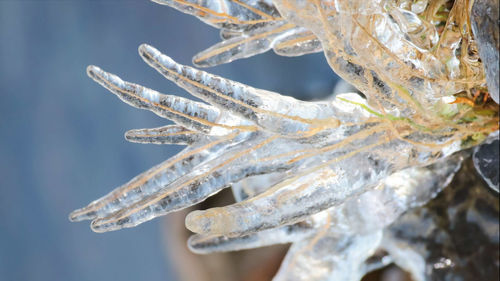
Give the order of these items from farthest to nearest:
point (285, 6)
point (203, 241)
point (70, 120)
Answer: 1. point (70, 120)
2. point (203, 241)
3. point (285, 6)

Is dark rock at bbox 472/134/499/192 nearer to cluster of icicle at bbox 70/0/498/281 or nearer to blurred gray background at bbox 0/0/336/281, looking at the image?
cluster of icicle at bbox 70/0/498/281

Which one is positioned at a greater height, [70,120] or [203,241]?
[70,120]

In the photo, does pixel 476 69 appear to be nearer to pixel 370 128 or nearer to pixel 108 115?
pixel 370 128

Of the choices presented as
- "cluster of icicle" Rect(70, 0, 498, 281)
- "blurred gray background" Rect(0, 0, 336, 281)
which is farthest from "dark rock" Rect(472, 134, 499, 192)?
"blurred gray background" Rect(0, 0, 336, 281)

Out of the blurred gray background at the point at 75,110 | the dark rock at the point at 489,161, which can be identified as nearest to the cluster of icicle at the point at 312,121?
the dark rock at the point at 489,161

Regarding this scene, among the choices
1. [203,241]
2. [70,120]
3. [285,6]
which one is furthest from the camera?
[70,120]

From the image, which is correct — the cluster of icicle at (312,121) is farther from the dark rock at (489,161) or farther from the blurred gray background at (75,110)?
the blurred gray background at (75,110)

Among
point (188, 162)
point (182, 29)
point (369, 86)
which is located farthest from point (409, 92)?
point (182, 29)
